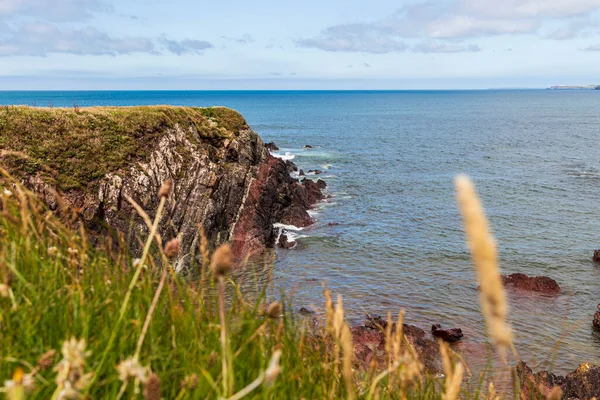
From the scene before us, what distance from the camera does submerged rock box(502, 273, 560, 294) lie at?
27.1m

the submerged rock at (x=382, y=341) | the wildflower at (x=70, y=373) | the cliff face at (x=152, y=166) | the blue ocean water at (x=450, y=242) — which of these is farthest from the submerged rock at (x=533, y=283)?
the wildflower at (x=70, y=373)

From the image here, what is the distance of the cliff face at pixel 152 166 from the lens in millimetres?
22605

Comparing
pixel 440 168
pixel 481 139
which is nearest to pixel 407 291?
pixel 440 168

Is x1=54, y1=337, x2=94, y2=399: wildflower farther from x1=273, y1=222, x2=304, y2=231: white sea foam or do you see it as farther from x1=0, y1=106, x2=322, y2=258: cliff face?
x1=273, y1=222, x2=304, y2=231: white sea foam

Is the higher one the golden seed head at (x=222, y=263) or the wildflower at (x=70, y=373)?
the golden seed head at (x=222, y=263)

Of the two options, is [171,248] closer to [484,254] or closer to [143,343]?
[143,343]

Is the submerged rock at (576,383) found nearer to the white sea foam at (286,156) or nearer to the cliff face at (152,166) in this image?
the cliff face at (152,166)

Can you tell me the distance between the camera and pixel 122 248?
4.61 m

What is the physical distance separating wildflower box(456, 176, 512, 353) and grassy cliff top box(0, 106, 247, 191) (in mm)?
22009

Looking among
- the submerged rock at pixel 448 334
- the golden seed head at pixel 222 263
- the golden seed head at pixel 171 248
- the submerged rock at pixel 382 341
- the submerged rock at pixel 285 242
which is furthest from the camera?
the submerged rock at pixel 285 242

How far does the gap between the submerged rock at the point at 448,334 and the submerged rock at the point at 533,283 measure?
8096mm

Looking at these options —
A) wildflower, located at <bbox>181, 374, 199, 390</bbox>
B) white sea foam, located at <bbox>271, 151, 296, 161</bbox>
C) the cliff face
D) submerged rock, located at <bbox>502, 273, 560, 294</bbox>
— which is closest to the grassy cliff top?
the cliff face

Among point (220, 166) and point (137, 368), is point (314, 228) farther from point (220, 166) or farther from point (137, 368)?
point (137, 368)

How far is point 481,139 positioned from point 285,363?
10837 centimetres
